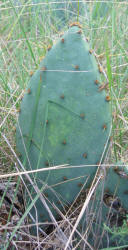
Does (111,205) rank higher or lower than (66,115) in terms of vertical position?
lower

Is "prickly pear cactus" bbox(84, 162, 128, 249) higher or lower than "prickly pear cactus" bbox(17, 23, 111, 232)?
lower

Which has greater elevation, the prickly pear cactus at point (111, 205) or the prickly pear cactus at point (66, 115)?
the prickly pear cactus at point (66, 115)

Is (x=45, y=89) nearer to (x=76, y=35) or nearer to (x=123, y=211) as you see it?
(x=76, y=35)

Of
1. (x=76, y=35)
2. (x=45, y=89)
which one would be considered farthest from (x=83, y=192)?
(x=76, y=35)
